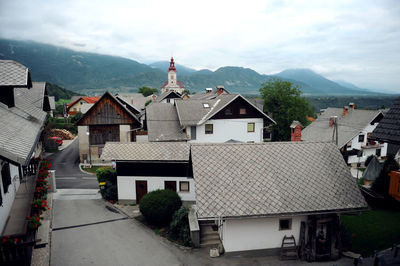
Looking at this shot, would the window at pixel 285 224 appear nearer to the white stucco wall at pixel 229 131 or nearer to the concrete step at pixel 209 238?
the concrete step at pixel 209 238

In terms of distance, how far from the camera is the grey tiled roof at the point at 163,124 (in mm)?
31344

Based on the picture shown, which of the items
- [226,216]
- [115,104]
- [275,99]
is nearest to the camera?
[226,216]

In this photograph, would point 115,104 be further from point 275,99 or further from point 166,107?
point 275,99

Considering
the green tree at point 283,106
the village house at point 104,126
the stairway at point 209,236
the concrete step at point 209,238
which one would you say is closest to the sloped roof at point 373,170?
the stairway at point 209,236

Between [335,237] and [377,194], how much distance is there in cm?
973

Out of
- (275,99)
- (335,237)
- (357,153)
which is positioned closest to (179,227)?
(335,237)

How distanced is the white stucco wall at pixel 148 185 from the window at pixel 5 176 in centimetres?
913

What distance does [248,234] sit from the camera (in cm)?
1321

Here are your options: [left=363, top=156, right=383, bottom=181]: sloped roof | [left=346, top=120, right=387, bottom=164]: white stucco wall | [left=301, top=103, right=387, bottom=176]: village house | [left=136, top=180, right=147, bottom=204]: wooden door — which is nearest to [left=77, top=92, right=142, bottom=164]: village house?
[left=136, top=180, right=147, bottom=204]: wooden door

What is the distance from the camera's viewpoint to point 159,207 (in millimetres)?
17047

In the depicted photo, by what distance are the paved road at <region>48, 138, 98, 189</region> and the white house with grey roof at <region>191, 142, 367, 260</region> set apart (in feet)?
57.3

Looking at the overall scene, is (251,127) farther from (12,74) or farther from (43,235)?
(12,74)

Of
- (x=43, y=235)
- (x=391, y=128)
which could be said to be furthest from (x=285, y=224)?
(x=43, y=235)

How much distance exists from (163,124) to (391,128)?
26.4m
